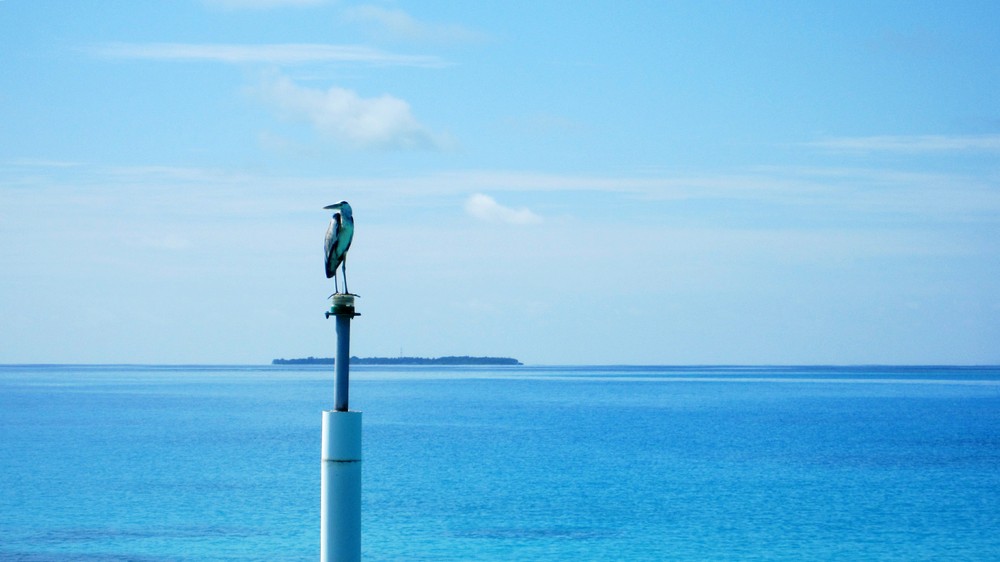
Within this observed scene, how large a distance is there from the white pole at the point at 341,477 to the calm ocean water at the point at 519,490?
77.9 feet

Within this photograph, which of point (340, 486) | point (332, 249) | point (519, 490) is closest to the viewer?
point (340, 486)

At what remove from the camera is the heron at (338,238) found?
6.70 m

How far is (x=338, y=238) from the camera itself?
22.1 feet

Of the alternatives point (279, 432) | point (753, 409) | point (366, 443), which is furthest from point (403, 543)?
point (753, 409)

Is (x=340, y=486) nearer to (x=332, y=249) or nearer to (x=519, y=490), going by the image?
(x=332, y=249)

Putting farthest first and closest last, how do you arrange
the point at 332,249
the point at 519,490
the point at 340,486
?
the point at 519,490, the point at 332,249, the point at 340,486

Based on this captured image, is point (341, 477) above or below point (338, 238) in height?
below

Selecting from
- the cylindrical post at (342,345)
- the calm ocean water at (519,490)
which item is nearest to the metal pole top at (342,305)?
Result: the cylindrical post at (342,345)

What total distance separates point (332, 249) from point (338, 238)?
72 millimetres

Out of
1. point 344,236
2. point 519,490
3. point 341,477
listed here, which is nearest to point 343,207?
point 344,236

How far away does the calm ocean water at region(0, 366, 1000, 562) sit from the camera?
31.6 metres

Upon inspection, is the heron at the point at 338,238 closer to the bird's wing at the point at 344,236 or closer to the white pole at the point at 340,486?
the bird's wing at the point at 344,236

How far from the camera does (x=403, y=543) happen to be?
31.6 m

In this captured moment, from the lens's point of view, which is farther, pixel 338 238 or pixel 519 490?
pixel 519 490
